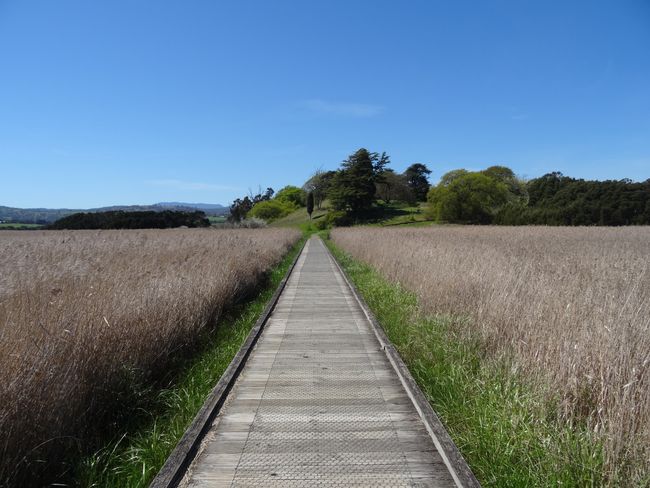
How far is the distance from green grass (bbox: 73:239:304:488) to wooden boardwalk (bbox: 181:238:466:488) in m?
0.39

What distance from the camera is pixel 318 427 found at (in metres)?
3.75

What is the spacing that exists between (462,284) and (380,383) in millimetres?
3535

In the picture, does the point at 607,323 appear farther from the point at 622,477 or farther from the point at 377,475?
the point at 377,475

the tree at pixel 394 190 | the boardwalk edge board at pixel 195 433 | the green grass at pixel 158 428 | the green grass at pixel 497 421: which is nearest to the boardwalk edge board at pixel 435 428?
the green grass at pixel 497 421

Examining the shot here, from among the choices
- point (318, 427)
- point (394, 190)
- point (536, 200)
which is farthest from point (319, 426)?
point (394, 190)

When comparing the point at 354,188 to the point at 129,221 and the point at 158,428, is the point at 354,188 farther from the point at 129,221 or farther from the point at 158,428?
the point at 158,428

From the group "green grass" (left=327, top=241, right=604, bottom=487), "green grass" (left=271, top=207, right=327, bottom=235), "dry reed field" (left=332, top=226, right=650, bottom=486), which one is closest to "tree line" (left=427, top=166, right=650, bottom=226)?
"green grass" (left=271, top=207, right=327, bottom=235)

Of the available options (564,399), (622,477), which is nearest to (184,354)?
(564,399)

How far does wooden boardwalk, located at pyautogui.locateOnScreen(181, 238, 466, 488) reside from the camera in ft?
9.94

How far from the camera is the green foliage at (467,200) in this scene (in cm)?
6219

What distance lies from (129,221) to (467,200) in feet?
157

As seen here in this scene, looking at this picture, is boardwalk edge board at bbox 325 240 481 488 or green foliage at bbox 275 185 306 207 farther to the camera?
green foliage at bbox 275 185 306 207

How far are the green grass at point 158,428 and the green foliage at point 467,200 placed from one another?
59450 millimetres

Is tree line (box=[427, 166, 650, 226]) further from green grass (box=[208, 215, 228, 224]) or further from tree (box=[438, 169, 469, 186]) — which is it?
green grass (box=[208, 215, 228, 224])
